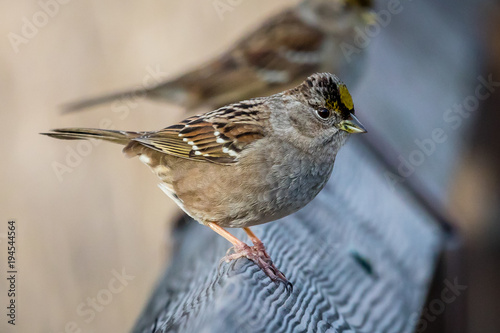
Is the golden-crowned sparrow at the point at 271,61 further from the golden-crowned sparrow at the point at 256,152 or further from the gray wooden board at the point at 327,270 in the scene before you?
the gray wooden board at the point at 327,270

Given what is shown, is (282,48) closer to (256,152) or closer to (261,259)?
(256,152)

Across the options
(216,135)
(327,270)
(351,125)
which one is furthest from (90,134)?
(327,270)

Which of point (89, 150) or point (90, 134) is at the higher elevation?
point (89, 150)

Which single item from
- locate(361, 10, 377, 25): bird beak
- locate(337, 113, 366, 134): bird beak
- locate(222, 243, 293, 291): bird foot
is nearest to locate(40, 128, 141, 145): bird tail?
locate(222, 243, 293, 291): bird foot

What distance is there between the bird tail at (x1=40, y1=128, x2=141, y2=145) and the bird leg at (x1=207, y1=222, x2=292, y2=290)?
566mm

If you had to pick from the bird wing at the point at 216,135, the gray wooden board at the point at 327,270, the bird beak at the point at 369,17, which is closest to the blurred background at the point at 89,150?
the bird beak at the point at 369,17

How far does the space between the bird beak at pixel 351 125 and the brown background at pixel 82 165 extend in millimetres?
2739

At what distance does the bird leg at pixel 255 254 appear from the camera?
1.50 metres

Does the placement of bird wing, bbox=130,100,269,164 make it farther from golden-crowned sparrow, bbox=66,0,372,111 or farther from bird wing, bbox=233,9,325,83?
bird wing, bbox=233,9,325,83

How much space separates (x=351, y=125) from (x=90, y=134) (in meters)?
1.01

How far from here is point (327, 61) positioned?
4863 millimetres

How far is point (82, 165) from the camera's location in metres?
5.08

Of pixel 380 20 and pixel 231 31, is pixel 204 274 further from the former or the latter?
pixel 231 31

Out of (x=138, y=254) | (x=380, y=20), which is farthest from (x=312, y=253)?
(x=138, y=254)
